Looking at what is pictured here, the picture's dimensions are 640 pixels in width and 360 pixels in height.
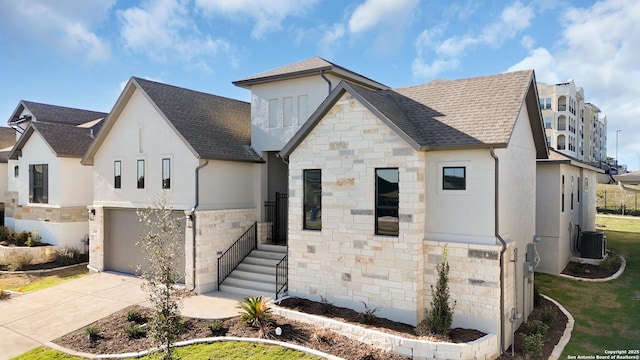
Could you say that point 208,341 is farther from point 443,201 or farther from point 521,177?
point 521,177

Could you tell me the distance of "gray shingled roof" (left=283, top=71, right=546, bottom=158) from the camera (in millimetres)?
10742

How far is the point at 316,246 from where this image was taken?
1249 centimetres

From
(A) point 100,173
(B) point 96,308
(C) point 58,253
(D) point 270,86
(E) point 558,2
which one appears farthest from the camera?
(C) point 58,253

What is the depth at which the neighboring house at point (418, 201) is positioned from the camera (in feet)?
34.2

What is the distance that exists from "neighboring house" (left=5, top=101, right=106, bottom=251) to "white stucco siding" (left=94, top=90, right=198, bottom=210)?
3.92 metres

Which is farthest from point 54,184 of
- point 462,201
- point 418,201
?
point 462,201

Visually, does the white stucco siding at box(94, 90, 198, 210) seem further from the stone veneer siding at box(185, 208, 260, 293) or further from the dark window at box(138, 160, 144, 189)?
the stone veneer siding at box(185, 208, 260, 293)

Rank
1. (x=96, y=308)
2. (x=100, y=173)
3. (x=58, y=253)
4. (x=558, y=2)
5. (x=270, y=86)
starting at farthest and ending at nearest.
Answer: (x=58, y=253), (x=100, y=173), (x=270, y=86), (x=96, y=308), (x=558, y=2)

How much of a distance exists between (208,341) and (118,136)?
38.7 ft

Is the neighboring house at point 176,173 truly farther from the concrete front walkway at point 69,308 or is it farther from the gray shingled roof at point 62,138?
the gray shingled roof at point 62,138

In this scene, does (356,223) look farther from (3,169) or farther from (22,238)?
(3,169)

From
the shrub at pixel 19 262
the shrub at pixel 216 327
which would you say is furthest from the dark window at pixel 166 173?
the shrub at pixel 19 262

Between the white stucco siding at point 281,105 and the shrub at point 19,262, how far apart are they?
43.5 ft

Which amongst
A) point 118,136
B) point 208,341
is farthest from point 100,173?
point 208,341
